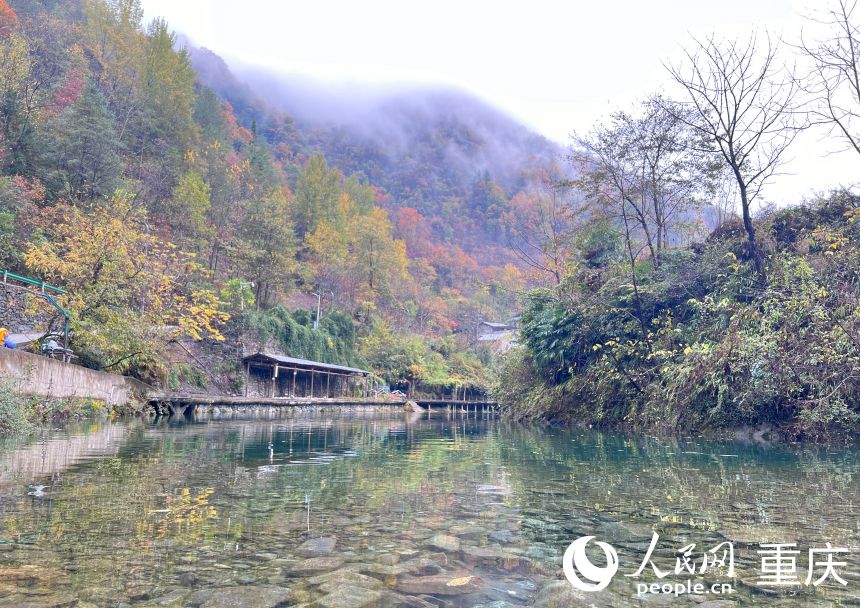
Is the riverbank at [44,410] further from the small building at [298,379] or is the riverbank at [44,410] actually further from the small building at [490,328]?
the small building at [490,328]

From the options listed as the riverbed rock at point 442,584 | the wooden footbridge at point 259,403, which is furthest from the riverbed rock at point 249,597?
the wooden footbridge at point 259,403

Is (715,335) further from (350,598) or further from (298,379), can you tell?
(298,379)

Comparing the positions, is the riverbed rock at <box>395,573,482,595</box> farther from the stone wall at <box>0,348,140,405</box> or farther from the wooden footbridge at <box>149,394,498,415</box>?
the wooden footbridge at <box>149,394,498,415</box>

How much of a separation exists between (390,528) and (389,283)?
52.0 m

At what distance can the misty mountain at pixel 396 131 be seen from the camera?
10250 centimetres

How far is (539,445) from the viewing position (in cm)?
941

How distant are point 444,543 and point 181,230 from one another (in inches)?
1494

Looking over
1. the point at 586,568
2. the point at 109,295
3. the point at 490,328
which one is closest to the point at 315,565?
the point at 586,568

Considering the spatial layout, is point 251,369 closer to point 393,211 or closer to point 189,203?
point 189,203

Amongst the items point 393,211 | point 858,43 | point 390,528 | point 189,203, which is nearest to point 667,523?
point 390,528

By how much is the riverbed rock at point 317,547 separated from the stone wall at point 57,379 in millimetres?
9145

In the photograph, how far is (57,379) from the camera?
12156 mm

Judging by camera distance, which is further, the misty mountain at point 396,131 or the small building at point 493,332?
the misty mountain at point 396,131

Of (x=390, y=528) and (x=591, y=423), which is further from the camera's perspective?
(x=591, y=423)
